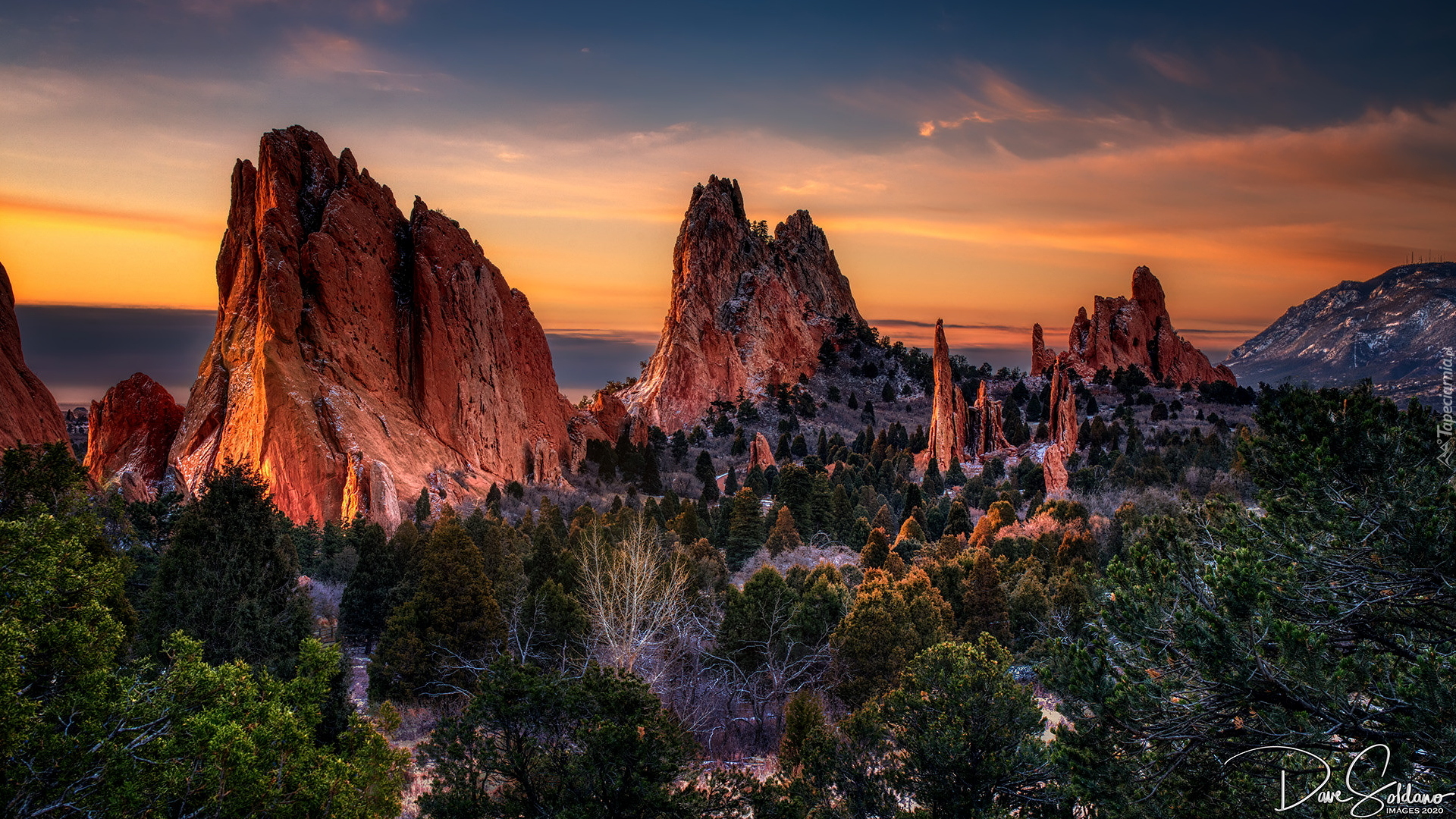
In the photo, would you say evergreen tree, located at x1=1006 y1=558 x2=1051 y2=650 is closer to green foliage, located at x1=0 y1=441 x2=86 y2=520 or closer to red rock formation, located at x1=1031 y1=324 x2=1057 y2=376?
green foliage, located at x1=0 y1=441 x2=86 y2=520

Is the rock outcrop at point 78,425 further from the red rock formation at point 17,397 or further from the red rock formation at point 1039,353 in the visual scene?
the red rock formation at point 1039,353

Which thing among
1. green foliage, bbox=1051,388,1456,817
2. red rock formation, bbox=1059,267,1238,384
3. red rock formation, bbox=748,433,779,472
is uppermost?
red rock formation, bbox=1059,267,1238,384

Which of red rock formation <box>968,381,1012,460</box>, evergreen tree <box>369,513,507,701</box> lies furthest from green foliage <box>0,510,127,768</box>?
red rock formation <box>968,381,1012,460</box>

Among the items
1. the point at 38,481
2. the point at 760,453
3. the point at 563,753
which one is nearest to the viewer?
the point at 563,753

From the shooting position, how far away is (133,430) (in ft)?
205

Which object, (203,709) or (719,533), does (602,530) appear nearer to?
(719,533)

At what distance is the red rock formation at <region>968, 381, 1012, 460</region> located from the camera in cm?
8619

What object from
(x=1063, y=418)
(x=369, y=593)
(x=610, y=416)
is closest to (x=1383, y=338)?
(x=1063, y=418)

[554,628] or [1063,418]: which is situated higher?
[1063,418]

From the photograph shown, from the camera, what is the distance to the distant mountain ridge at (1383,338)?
228 ft

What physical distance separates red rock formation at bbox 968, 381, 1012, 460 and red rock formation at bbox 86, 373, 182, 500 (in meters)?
69.3

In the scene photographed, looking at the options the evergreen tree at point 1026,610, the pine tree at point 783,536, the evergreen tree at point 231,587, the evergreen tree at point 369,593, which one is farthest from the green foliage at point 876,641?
the pine tree at point 783,536

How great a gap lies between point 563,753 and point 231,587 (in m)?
7.70

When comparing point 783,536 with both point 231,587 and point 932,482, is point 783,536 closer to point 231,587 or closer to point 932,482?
point 932,482
